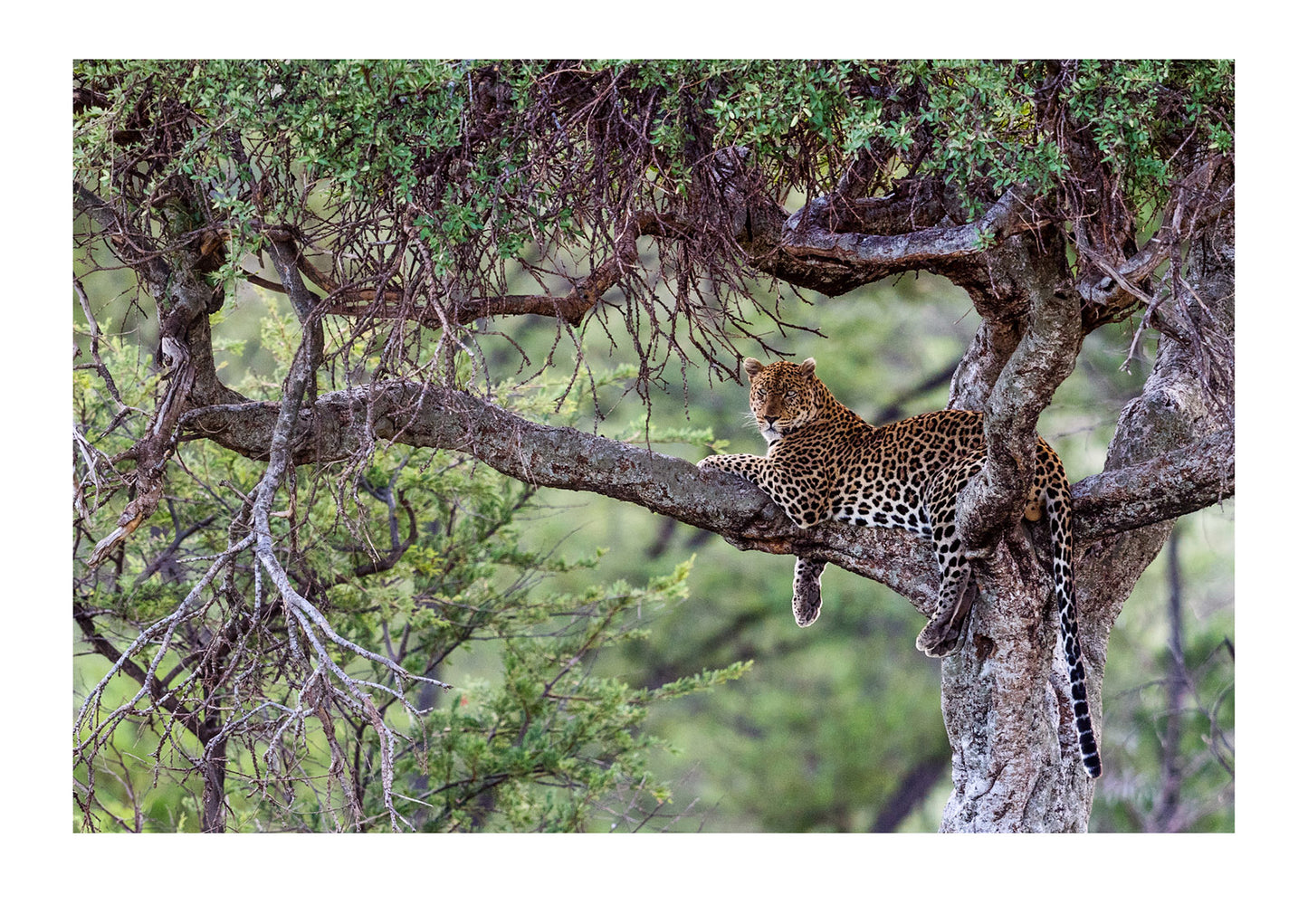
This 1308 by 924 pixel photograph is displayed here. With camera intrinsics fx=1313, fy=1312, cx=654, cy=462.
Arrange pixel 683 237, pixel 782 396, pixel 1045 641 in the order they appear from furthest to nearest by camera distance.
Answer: pixel 782 396, pixel 1045 641, pixel 683 237

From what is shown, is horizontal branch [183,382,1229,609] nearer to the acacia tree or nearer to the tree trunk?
the acacia tree

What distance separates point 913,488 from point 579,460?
3.03ft

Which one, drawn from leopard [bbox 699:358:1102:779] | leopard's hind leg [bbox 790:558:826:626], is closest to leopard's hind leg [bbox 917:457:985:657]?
leopard [bbox 699:358:1102:779]

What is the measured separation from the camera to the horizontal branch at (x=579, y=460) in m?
3.25

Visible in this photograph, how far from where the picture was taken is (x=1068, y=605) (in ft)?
11.1

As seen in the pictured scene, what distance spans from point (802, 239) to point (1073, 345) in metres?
0.79

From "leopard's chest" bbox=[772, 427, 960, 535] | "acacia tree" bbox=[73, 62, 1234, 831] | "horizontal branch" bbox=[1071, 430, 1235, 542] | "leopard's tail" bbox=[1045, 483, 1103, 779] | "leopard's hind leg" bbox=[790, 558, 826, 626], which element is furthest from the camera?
"leopard's hind leg" bbox=[790, 558, 826, 626]

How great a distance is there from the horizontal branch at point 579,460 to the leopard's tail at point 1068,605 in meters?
0.07

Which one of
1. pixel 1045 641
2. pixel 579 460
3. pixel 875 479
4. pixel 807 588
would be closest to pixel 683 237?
pixel 579 460

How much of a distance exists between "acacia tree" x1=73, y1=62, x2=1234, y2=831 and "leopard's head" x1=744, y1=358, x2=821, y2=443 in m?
0.49

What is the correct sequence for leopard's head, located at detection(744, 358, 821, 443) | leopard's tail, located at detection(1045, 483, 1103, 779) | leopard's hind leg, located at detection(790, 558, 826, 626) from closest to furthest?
leopard's tail, located at detection(1045, 483, 1103, 779), leopard's hind leg, located at detection(790, 558, 826, 626), leopard's head, located at detection(744, 358, 821, 443)

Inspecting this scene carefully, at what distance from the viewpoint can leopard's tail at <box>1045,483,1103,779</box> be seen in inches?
133

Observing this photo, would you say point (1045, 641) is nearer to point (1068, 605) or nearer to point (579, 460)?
point (1068, 605)
